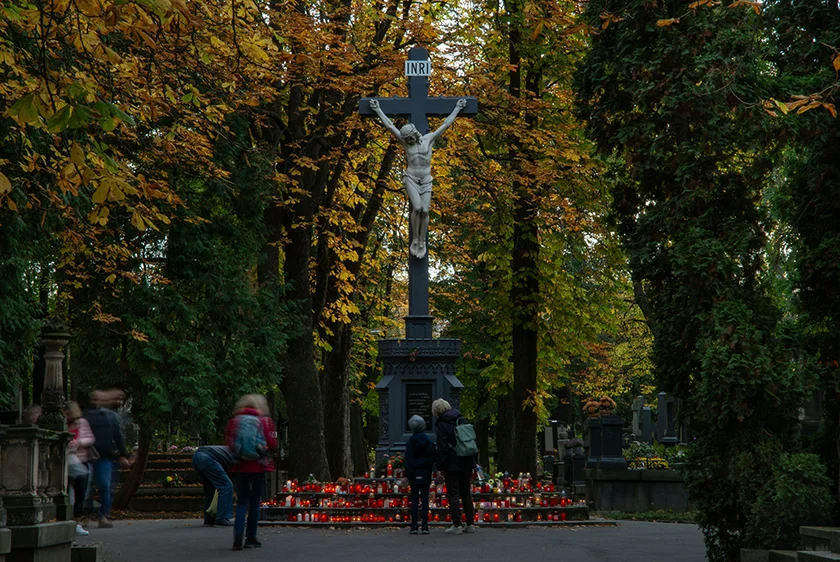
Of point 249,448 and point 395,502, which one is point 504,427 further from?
point 249,448

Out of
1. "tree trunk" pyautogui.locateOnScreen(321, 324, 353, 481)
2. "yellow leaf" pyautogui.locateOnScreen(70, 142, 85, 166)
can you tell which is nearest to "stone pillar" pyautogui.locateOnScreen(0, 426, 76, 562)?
"yellow leaf" pyautogui.locateOnScreen(70, 142, 85, 166)

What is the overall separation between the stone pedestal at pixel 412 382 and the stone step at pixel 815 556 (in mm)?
9947

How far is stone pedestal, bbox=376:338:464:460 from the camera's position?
19.3 metres

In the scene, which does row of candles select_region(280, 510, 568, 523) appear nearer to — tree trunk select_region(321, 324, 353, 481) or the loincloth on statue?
the loincloth on statue

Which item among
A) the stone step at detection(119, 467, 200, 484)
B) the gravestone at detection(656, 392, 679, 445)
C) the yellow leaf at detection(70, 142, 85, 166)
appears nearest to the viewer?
the yellow leaf at detection(70, 142, 85, 166)

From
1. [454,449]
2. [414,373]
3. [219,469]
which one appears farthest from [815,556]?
[414,373]

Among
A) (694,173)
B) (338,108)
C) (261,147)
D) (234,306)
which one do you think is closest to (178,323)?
(234,306)

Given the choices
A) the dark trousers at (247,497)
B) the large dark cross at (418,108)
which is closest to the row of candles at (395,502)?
the large dark cross at (418,108)

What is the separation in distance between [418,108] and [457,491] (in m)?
7.35

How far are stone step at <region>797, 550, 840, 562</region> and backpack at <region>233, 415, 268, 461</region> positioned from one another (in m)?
6.14

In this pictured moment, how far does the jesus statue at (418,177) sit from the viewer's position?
19.6 metres

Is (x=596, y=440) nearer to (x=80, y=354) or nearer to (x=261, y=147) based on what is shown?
(x=261, y=147)

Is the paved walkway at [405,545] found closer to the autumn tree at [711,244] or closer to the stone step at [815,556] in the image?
the autumn tree at [711,244]

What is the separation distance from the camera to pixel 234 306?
24188 millimetres
